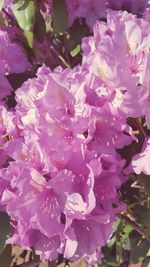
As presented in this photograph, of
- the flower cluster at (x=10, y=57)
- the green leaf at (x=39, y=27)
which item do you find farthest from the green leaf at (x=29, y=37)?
the flower cluster at (x=10, y=57)

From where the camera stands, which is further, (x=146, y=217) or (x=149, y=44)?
(x=146, y=217)

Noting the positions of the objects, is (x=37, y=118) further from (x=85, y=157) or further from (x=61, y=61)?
(x=61, y=61)

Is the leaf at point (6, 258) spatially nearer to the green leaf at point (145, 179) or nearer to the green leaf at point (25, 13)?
the green leaf at point (145, 179)

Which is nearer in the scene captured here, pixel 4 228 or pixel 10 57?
pixel 4 228

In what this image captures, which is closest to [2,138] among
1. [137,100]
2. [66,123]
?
[66,123]

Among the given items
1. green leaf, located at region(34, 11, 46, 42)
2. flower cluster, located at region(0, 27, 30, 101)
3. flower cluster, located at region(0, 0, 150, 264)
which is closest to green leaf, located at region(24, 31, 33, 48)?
green leaf, located at region(34, 11, 46, 42)

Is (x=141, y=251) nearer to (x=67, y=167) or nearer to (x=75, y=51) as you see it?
(x=75, y=51)

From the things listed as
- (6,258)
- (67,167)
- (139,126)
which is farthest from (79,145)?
(6,258)
